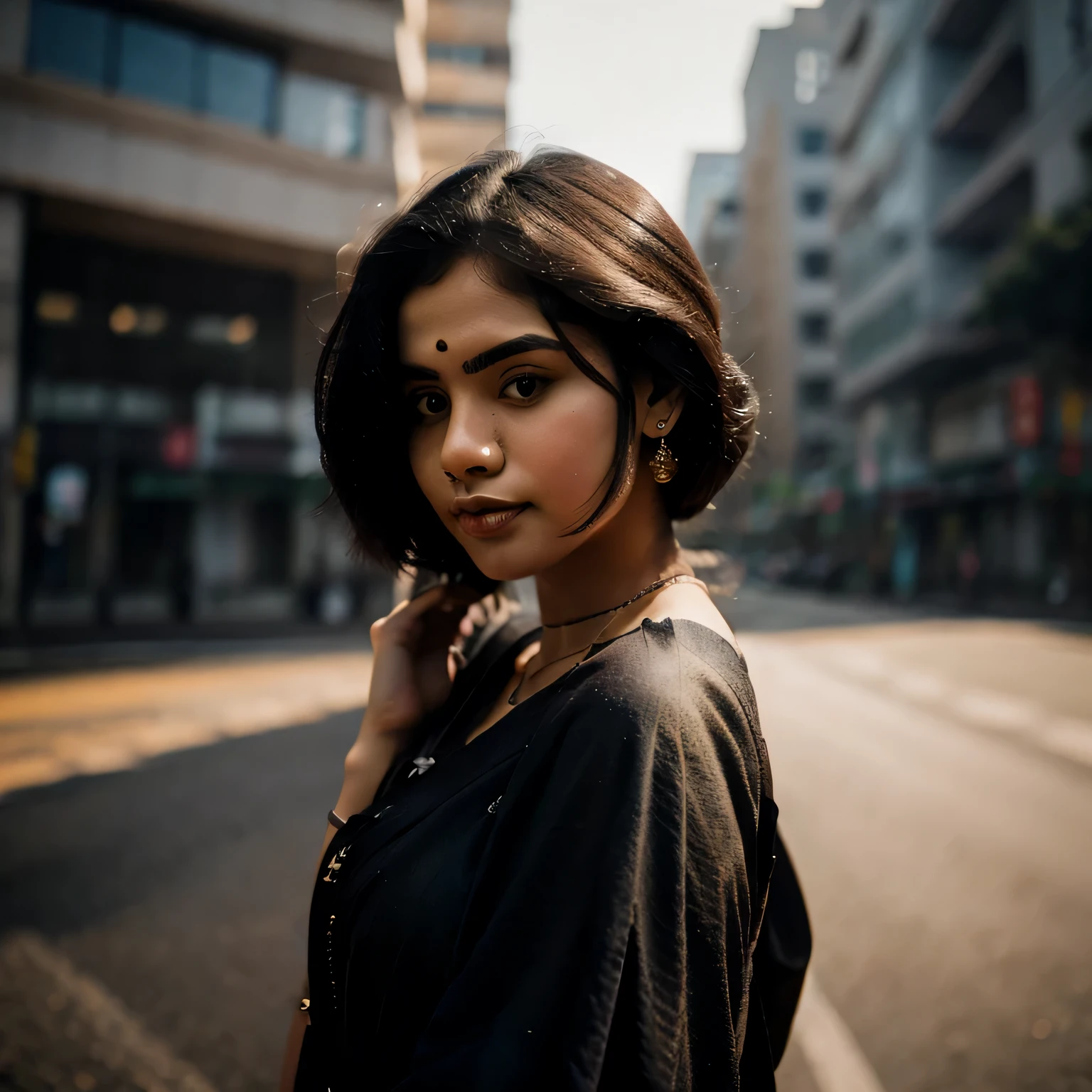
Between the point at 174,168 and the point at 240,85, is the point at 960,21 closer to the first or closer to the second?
the point at 240,85

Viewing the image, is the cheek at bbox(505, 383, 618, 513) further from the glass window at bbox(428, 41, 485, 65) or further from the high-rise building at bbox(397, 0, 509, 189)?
the glass window at bbox(428, 41, 485, 65)

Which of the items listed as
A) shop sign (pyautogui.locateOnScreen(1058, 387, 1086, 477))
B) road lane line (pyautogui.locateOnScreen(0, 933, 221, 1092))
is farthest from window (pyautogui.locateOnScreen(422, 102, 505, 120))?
road lane line (pyautogui.locateOnScreen(0, 933, 221, 1092))

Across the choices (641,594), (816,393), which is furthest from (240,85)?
(816,393)

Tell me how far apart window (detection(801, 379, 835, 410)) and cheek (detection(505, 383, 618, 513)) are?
57515 millimetres

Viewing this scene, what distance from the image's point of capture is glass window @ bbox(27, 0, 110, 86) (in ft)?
62.6

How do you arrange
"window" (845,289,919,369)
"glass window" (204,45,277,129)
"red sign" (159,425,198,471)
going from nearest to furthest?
"glass window" (204,45,277,129)
"red sign" (159,425,198,471)
"window" (845,289,919,369)

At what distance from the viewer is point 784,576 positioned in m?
40.2

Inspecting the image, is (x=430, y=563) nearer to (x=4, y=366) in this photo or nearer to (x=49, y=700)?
(x=49, y=700)

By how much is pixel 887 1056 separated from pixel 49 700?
9.46 metres

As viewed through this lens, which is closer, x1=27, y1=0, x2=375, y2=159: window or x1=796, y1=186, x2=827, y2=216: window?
x1=27, y1=0, x2=375, y2=159: window

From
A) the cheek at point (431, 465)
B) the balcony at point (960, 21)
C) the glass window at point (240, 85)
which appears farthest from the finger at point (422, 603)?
the balcony at point (960, 21)

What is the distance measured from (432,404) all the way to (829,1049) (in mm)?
2566

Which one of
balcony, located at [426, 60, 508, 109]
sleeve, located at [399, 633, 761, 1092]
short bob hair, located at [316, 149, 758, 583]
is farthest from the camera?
balcony, located at [426, 60, 508, 109]

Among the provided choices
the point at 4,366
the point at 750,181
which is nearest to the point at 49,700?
the point at 4,366
